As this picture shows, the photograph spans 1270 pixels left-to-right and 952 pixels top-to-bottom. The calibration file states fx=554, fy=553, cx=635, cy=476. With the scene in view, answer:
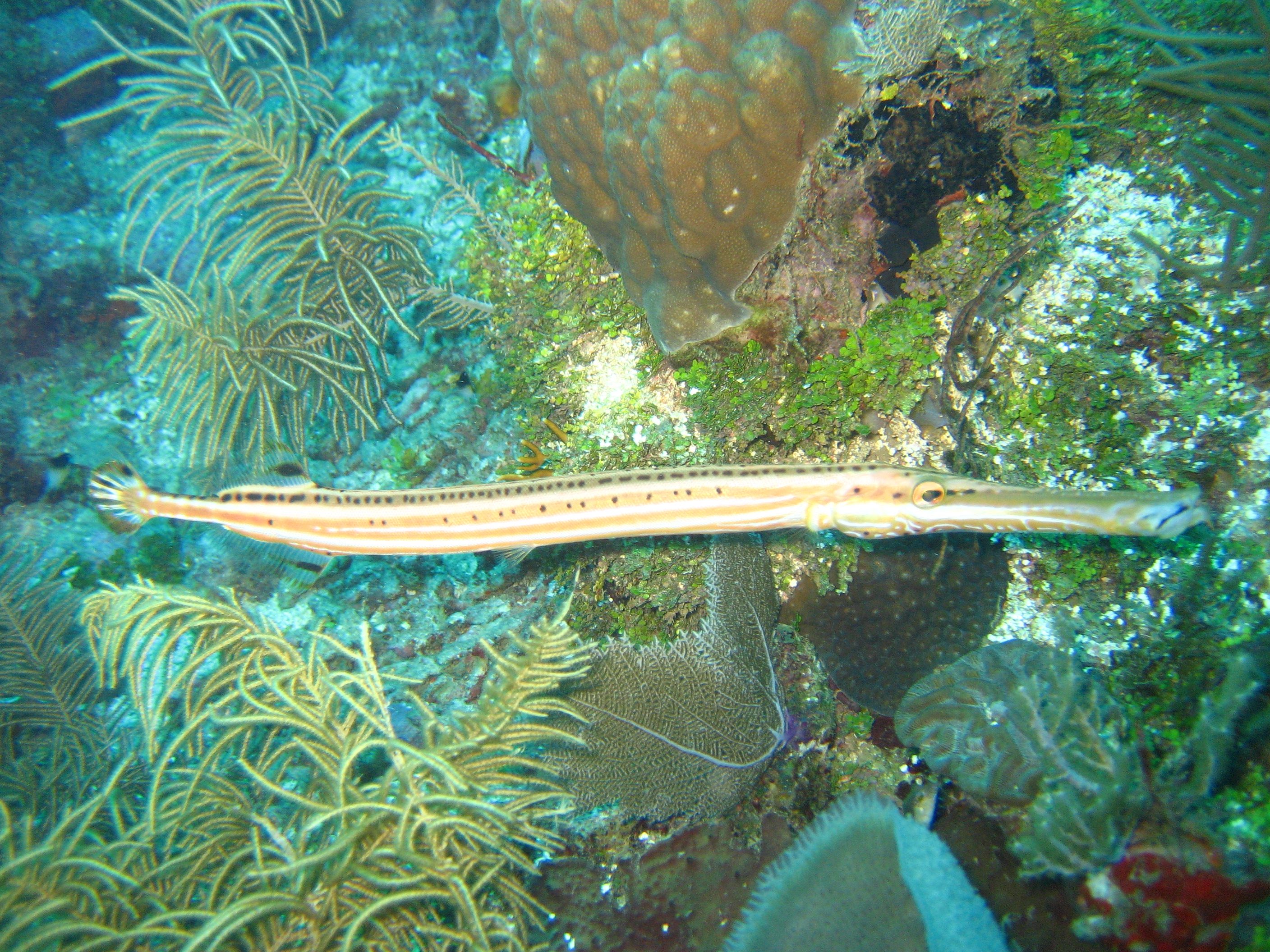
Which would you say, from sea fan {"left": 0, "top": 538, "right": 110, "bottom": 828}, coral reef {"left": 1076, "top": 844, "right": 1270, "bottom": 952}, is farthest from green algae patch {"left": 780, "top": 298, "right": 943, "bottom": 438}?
sea fan {"left": 0, "top": 538, "right": 110, "bottom": 828}

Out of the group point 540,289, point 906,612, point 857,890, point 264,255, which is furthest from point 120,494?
point 906,612

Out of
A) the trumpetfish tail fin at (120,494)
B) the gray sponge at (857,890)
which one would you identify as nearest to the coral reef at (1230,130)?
the gray sponge at (857,890)

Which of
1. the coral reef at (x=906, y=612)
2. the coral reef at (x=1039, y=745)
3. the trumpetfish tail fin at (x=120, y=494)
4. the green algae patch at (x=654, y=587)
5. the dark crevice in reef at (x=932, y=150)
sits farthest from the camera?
the green algae patch at (x=654, y=587)

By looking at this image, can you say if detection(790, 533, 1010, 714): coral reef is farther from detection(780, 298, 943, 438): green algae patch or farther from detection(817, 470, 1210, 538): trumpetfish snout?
detection(817, 470, 1210, 538): trumpetfish snout

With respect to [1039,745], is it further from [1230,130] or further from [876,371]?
[1230,130]

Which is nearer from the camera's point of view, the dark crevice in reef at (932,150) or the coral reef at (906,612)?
the dark crevice in reef at (932,150)

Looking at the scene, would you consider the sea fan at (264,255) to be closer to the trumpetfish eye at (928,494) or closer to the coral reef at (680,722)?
the coral reef at (680,722)
